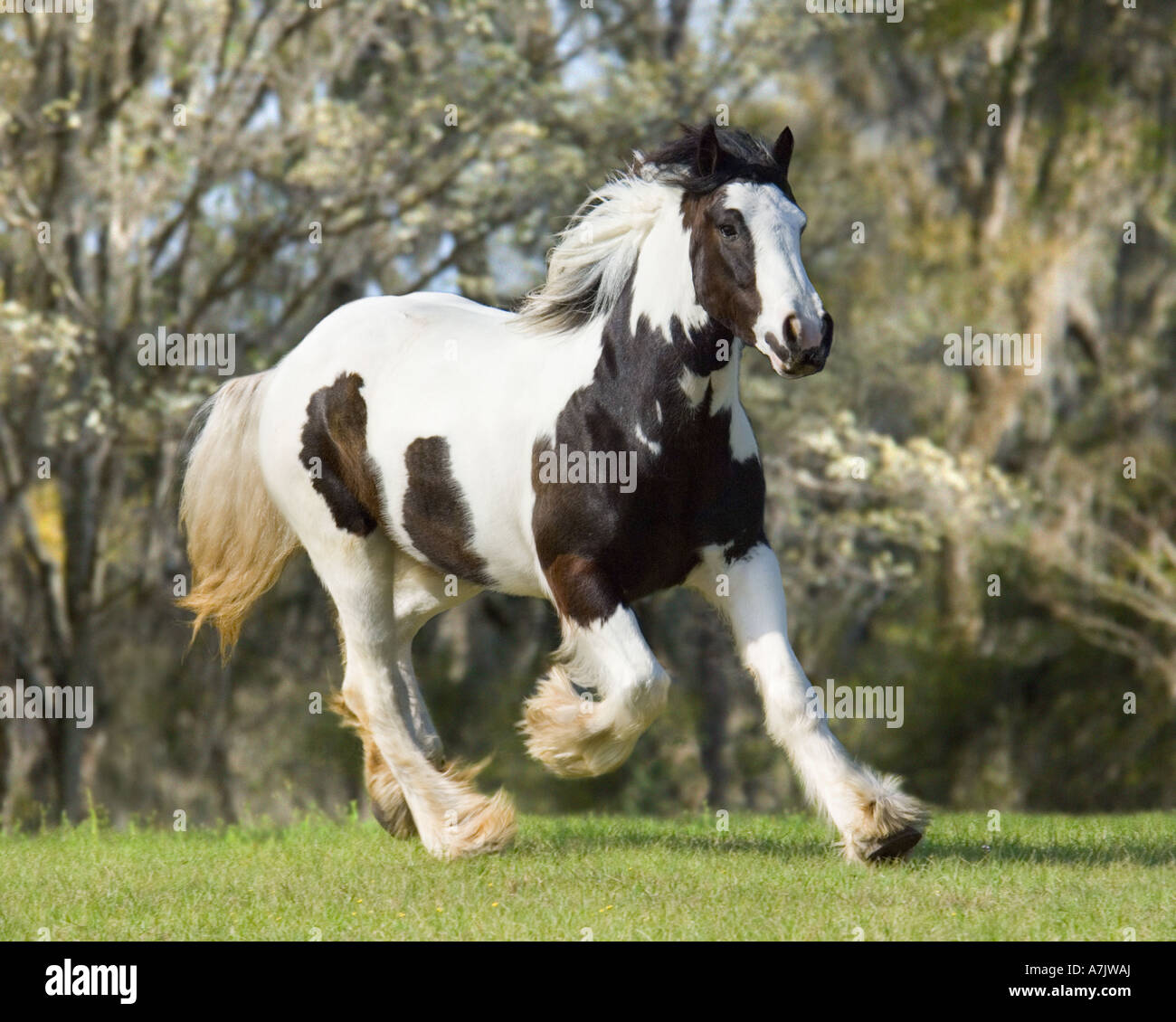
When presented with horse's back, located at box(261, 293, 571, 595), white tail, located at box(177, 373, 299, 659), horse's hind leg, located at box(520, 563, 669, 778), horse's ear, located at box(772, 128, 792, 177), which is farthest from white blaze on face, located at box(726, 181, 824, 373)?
white tail, located at box(177, 373, 299, 659)

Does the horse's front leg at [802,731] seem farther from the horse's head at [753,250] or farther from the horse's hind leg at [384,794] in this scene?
the horse's hind leg at [384,794]

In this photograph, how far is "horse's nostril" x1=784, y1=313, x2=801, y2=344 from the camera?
17.4 feet

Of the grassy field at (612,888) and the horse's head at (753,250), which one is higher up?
the horse's head at (753,250)

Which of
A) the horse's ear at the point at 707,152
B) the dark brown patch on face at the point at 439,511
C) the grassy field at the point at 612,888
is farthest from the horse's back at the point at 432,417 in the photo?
the grassy field at the point at 612,888

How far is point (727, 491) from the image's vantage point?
5.93 m

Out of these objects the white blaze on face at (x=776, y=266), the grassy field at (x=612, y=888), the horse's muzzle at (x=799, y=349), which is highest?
the white blaze on face at (x=776, y=266)

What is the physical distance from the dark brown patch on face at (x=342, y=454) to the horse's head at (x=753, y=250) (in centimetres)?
189

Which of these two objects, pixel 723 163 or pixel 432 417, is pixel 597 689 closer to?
pixel 432 417

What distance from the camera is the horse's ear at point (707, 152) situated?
18.8 feet

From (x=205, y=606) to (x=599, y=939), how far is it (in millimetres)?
3573

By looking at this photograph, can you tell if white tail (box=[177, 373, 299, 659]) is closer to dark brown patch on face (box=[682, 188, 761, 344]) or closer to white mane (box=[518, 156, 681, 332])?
white mane (box=[518, 156, 681, 332])

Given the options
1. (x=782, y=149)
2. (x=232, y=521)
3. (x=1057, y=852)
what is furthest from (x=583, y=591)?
(x=232, y=521)

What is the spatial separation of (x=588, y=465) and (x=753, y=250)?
102cm

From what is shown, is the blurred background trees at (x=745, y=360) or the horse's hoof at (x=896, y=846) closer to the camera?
the horse's hoof at (x=896, y=846)
